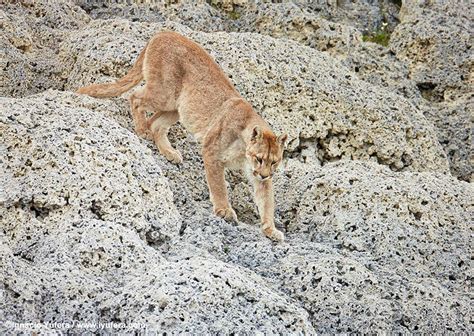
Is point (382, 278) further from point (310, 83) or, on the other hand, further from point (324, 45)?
point (324, 45)

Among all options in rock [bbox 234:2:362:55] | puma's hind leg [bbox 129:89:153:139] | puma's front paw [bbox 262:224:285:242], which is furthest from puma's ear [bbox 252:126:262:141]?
rock [bbox 234:2:362:55]

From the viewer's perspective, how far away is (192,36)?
1092cm

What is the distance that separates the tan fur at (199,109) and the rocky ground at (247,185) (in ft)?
0.92

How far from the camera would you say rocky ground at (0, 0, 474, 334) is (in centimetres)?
590

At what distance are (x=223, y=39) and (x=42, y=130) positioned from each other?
13.5ft

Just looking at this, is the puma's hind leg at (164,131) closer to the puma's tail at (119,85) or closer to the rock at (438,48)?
the puma's tail at (119,85)

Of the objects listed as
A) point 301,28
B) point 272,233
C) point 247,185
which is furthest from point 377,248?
point 301,28

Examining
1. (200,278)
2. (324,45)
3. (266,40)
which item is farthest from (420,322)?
(324,45)

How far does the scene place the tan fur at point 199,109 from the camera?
27.7 ft

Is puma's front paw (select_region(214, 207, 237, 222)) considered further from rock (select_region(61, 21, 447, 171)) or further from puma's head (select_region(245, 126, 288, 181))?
rock (select_region(61, 21, 447, 171))

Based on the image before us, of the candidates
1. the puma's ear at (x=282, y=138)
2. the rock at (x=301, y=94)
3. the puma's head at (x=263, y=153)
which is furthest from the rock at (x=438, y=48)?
the puma's head at (x=263, y=153)

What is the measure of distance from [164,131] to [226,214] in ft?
5.31

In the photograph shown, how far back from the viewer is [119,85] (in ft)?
31.0

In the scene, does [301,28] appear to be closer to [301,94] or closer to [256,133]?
[301,94]
